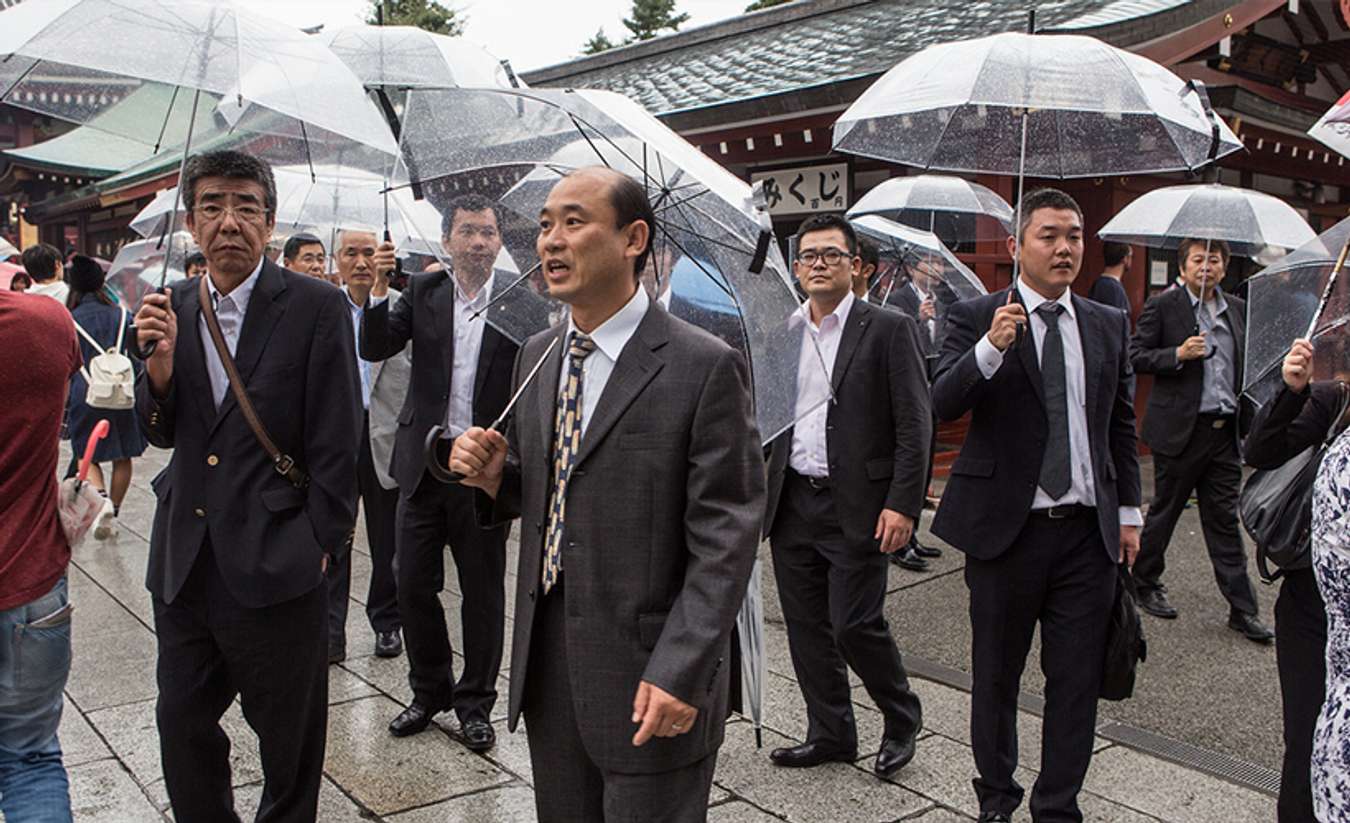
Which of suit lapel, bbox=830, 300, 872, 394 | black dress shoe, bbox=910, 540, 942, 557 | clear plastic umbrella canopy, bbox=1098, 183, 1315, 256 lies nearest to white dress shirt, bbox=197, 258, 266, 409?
suit lapel, bbox=830, 300, 872, 394

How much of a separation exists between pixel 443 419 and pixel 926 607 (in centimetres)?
337

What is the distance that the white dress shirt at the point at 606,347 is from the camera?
7.98 feet

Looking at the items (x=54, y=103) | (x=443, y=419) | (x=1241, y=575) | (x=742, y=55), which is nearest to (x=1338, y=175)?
(x=742, y=55)

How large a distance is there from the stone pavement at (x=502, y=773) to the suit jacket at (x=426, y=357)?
3.53 feet

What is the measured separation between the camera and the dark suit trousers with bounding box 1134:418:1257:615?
6027mm

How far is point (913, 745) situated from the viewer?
4.13m

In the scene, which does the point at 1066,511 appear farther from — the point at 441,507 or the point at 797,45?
Result: the point at 797,45

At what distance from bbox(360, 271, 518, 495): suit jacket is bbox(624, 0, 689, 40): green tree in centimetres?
3719

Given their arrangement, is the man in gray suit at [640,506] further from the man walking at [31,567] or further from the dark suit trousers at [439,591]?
the dark suit trousers at [439,591]

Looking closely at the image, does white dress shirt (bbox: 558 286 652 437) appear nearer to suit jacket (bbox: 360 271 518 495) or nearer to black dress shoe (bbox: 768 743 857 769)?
suit jacket (bbox: 360 271 518 495)

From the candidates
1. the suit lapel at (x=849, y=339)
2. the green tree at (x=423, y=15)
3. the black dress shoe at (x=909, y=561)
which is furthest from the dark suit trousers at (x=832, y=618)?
the green tree at (x=423, y=15)

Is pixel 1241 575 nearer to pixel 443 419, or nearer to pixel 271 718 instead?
pixel 443 419

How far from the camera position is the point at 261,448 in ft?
10.0

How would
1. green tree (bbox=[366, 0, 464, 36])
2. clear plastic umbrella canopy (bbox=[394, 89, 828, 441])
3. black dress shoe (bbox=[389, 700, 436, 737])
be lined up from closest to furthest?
clear plastic umbrella canopy (bbox=[394, 89, 828, 441])
black dress shoe (bbox=[389, 700, 436, 737])
green tree (bbox=[366, 0, 464, 36])
